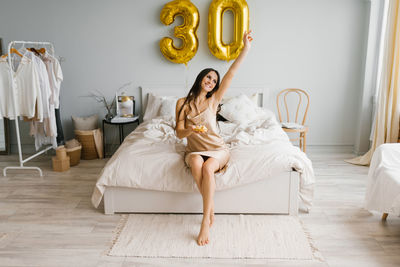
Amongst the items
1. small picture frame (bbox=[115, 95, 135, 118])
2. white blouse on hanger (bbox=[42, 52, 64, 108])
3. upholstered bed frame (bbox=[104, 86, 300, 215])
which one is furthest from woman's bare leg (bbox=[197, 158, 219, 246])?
white blouse on hanger (bbox=[42, 52, 64, 108])

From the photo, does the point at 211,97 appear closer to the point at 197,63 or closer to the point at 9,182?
the point at 197,63

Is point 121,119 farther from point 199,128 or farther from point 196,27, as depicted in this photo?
point 199,128

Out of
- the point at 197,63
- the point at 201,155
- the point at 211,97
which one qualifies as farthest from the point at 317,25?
the point at 201,155

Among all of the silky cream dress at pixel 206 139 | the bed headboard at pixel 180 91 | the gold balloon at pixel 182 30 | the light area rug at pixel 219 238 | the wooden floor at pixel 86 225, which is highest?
the gold balloon at pixel 182 30

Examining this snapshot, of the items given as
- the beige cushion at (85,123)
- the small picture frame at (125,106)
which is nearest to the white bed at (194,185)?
the small picture frame at (125,106)

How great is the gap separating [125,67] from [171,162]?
2.29m

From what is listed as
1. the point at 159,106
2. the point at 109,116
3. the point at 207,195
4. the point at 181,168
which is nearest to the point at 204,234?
the point at 207,195

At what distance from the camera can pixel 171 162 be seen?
2631 millimetres

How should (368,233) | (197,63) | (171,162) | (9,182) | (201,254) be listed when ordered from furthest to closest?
(197,63) → (9,182) → (171,162) → (368,233) → (201,254)

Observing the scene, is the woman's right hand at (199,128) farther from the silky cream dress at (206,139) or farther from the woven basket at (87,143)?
the woven basket at (87,143)

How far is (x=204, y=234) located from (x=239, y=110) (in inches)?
75.9

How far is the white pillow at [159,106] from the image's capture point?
4.09 m

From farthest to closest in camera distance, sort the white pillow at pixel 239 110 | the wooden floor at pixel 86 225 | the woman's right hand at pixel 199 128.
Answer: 1. the white pillow at pixel 239 110
2. the woman's right hand at pixel 199 128
3. the wooden floor at pixel 86 225

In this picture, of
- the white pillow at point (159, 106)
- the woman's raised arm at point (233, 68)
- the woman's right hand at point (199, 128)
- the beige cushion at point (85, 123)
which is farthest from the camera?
the beige cushion at point (85, 123)
